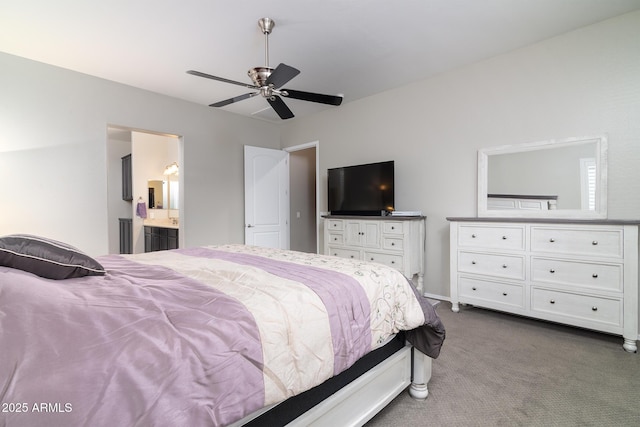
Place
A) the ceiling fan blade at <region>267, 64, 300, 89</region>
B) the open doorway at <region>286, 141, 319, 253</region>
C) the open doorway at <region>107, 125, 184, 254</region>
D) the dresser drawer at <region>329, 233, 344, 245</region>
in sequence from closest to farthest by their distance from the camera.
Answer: the ceiling fan blade at <region>267, 64, 300, 89</region> < the dresser drawer at <region>329, 233, 344, 245</region> < the open doorway at <region>107, 125, 184, 254</region> < the open doorway at <region>286, 141, 319, 253</region>

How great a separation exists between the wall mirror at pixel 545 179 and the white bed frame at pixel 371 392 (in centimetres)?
214

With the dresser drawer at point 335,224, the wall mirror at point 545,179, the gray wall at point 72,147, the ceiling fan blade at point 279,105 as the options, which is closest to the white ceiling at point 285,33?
the gray wall at point 72,147

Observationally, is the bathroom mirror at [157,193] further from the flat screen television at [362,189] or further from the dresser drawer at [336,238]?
→ the dresser drawer at [336,238]

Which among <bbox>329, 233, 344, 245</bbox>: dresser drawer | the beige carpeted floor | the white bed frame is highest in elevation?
<bbox>329, 233, 344, 245</bbox>: dresser drawer

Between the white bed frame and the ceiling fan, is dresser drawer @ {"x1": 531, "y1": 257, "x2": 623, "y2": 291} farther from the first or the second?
the ceiling fan


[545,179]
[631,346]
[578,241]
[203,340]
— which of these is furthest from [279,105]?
[631,346]

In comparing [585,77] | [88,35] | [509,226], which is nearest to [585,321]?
[509,226]

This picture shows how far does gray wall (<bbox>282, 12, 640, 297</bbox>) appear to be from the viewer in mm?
2613

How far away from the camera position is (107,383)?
2.34ft

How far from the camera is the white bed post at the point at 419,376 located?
1.75 m

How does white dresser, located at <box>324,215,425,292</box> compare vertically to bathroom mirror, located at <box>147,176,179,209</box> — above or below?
below

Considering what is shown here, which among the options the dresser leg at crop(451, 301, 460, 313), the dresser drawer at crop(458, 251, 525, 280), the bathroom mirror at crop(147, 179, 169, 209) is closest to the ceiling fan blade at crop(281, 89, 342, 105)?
the dresser drawer at crop(458, 251, 525, 280)

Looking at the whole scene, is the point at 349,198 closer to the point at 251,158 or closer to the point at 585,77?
the point at 251,158

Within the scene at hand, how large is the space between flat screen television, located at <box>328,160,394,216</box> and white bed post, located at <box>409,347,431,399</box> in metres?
2.29
